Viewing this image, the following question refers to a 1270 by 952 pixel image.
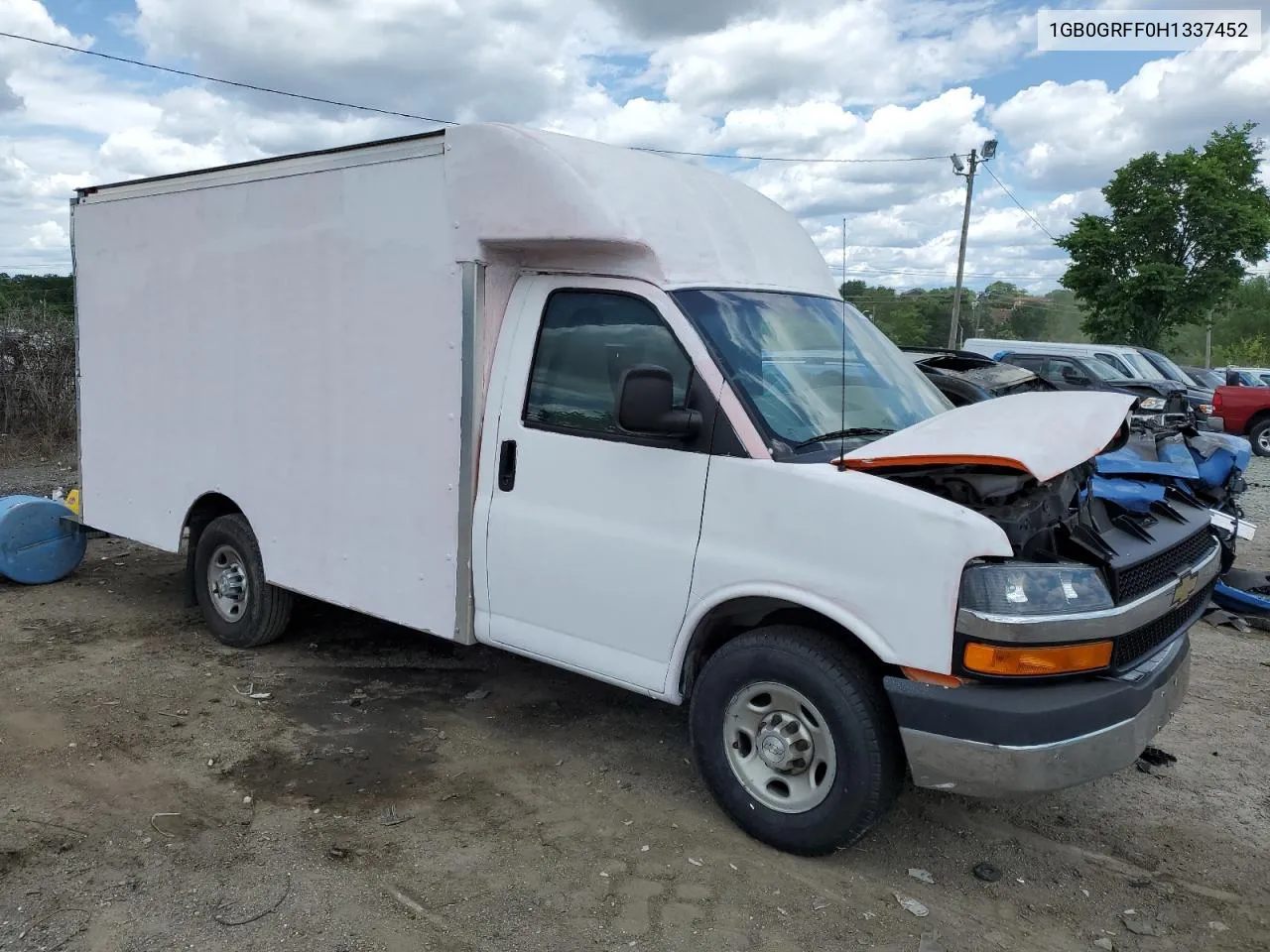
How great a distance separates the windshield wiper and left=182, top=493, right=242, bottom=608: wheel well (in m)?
3.79

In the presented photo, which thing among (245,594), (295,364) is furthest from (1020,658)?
(245,594)

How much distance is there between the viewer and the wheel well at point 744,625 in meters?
3.64

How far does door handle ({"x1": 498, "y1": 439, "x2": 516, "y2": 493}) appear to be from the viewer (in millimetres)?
4434

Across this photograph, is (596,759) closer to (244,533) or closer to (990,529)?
(990,529)

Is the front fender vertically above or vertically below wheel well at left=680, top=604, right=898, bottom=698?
above

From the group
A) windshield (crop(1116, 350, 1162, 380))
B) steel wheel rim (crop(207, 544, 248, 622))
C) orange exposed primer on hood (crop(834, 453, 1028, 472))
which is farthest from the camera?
windshield (crop(1116, 350, 1162, 380))

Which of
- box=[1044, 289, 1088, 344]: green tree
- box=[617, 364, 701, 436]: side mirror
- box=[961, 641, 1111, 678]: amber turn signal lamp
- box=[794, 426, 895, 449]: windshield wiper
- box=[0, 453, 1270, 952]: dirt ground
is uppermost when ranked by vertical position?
box=[1044, 289, 1088, 344]: green tree

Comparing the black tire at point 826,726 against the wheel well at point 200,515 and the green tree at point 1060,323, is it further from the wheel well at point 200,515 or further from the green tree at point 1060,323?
the green tree at point 1060,323

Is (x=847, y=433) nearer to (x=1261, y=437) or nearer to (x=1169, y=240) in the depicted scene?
(x=1261, y=437)

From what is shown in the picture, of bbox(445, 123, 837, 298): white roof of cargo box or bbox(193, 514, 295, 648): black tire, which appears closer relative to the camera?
bbox(445, 123, 837, 298): white roof of cargo box

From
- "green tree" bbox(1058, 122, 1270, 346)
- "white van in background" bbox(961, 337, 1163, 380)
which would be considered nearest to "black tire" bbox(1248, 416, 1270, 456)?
"white van in background" bbox(961, 337, 1163, 380)

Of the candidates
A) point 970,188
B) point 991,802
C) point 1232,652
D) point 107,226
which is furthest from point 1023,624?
point 970,188

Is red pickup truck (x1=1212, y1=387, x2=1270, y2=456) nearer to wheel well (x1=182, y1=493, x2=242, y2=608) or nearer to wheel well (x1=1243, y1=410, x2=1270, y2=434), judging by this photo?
wheel well (x1=1243, y1=410, x2=1270, y2=434)

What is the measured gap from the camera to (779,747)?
3.72 m
